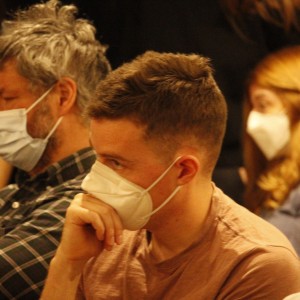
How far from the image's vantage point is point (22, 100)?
247cm

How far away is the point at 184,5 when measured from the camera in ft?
11.2

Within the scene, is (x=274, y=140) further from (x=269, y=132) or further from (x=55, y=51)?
(x=55, y=51)

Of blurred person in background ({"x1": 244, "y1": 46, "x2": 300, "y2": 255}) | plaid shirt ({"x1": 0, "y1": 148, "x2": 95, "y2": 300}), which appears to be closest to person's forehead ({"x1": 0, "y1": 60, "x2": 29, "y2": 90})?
plaid shirt ({"x1": 0, "y1": 148, "x2": 95, "y2": 300})

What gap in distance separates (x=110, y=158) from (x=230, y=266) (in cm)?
36

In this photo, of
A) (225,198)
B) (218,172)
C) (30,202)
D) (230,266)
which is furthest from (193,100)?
(218,172)

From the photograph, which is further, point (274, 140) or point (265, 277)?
point (274, 140)

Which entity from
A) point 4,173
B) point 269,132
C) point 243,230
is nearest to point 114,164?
point 243,230

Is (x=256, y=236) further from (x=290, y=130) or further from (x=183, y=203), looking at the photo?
(x=290, y=130)

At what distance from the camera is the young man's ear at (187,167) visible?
1802mm

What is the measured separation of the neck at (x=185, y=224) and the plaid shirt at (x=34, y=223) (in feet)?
1.43

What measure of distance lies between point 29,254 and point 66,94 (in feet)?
1.81

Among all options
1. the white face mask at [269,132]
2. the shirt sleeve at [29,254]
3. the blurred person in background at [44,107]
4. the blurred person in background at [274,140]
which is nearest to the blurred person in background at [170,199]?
the shirt sleeve at [29,254]

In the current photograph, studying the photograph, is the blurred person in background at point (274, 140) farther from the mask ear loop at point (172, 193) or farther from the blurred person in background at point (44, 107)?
the mask ear loop at point (172, 193)

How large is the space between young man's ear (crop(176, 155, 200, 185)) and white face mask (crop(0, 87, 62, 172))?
719 millimetres
